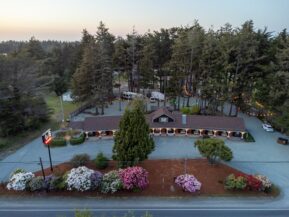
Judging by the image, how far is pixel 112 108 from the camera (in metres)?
55.0

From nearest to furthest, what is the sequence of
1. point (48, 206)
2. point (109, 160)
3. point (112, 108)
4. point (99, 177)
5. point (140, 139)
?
point (48, 206) → point (99, 177) → point (140, 139) → point (109, 160) → point (112, 108)

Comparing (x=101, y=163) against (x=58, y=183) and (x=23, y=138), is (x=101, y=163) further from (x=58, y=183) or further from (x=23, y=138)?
(x=23, y=138)

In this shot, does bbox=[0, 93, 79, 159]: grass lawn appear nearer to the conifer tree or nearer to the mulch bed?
the mulch bed

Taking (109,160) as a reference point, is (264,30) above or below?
above

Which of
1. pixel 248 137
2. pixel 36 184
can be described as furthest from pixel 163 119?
pixel 36 184

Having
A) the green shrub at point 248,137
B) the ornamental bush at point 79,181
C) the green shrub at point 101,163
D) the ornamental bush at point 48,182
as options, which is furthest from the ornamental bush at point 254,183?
the ornamental bush at point 48,182

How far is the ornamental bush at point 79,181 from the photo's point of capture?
81.1 ft

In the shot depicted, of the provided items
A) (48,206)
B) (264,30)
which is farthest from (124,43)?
(48,206)

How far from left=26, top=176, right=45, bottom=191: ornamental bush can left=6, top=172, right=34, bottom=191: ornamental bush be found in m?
0.44

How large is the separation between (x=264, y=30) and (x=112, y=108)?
31061mm

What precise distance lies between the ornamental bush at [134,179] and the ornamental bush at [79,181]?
10.1 ft

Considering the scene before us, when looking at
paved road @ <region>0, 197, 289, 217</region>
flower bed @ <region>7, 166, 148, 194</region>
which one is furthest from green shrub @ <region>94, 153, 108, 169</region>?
paved road @ <region>0, 197, 289, 217</region>

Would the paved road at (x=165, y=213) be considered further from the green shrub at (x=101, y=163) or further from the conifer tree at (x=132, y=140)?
the green shrub at (x=101, y=163)

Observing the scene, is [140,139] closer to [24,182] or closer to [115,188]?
[115,188]
